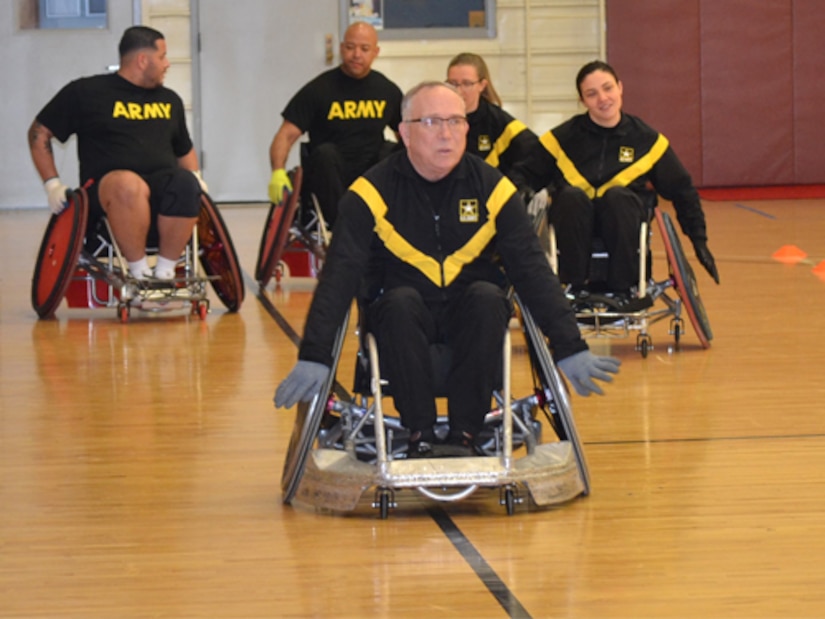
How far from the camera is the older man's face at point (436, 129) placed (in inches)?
136

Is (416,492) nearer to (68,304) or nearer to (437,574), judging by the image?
(437,574)

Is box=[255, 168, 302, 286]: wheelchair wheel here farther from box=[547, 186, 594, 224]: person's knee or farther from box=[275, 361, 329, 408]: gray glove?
box=[275, 361, 329, 408]: gray glove

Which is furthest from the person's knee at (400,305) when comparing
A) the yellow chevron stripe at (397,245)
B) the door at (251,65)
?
the door at (251,65)

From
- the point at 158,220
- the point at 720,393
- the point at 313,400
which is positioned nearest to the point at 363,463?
the point at 313,400

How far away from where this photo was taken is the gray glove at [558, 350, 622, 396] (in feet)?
10.7

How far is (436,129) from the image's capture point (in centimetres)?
347

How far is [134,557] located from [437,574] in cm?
61

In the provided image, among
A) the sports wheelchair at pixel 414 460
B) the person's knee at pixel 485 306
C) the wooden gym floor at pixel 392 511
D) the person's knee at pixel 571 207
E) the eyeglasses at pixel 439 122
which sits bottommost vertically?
the wooden gym floor at pixel 392 511

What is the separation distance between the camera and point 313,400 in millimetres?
3268

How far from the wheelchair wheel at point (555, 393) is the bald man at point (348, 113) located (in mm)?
4226

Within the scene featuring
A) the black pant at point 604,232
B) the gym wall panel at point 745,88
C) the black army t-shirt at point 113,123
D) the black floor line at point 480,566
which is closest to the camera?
the black floor line at point 480,566

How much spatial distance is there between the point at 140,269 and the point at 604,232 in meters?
2.16

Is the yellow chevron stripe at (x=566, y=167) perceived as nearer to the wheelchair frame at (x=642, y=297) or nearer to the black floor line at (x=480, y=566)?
the wheelchair frame at (x=642, y=297)

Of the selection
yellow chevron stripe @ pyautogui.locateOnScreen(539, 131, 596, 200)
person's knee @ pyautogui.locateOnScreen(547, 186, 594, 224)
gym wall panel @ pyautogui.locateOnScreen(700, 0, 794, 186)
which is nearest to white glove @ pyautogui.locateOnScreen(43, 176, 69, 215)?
yellow chevron stripe @ pyautogui.locateOnScreen(539, 131, 596, 200)
